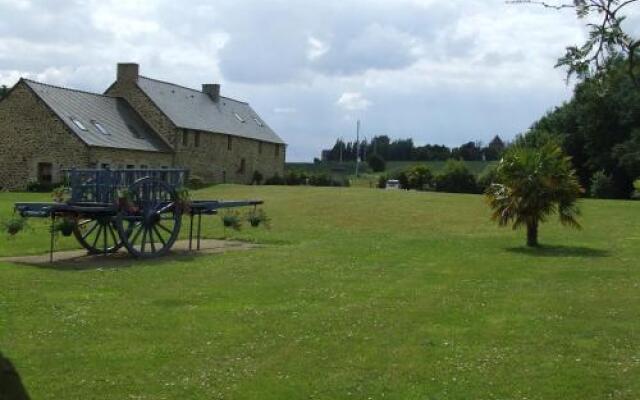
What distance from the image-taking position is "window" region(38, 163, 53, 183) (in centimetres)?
5069

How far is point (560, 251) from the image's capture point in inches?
787

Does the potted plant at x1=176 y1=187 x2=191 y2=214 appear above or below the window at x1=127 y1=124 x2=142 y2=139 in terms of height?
below

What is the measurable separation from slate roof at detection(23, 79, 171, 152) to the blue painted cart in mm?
30874

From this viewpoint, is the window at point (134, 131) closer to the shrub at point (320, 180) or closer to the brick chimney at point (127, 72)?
the brick chimney at point (127, 72)

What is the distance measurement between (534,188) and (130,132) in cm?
3843

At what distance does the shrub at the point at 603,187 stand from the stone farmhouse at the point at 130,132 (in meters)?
26.9

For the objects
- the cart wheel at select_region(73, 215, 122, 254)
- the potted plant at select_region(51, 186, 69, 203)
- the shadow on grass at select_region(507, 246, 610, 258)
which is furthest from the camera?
the shadow on grass at select_region(507, 246, 610, 258)

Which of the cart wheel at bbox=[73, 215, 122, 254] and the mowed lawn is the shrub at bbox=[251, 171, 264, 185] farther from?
the mowed lawn

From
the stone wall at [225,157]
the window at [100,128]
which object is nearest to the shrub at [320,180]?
the stone wall at [225,157]

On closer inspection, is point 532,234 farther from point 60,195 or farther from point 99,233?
point 60,195

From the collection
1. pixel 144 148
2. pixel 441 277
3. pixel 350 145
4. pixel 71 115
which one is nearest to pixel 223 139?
pixel 144 148

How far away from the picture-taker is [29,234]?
23.1m

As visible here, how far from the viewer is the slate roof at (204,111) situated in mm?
58688

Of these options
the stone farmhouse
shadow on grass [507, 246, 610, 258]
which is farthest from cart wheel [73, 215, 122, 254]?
the stone farmhouse
